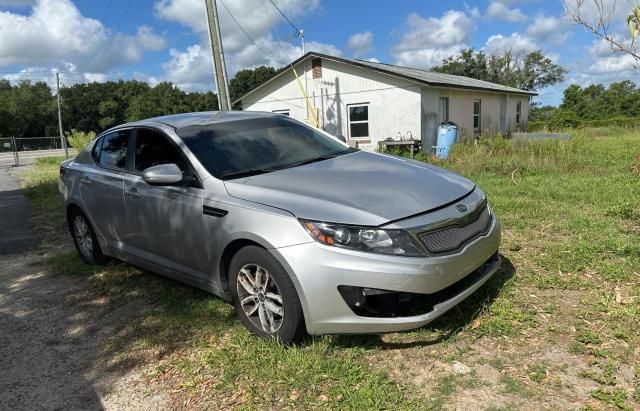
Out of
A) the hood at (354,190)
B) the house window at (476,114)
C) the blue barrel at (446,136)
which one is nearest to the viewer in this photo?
the hood at (354,190)

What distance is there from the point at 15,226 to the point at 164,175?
6.12m

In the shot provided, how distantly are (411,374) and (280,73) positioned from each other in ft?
62.7

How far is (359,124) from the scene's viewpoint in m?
19.6

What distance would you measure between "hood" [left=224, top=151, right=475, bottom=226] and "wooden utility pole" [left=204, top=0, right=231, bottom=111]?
9303 mm

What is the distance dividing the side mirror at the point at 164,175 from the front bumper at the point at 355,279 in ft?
3.71

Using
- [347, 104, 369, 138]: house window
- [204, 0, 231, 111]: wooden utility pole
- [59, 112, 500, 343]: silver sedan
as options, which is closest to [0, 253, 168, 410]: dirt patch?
[59, 112, 500, 343]: silver sedan

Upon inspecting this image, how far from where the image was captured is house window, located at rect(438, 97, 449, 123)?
770 inches

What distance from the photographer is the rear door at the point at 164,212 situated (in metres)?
3.64

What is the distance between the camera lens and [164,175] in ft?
11.9

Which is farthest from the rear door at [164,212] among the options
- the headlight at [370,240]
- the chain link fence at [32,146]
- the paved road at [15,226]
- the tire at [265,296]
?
the chain link fence at [32,146]

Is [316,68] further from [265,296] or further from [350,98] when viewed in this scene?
[265,296]

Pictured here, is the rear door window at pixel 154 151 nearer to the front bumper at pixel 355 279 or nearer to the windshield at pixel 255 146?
the windshield at pixel 255 146

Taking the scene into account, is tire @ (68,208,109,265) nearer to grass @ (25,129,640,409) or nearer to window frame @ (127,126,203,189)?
grass @ (25,129,640,409)

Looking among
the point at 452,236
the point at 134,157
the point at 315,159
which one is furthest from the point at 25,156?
the point at 452,236
